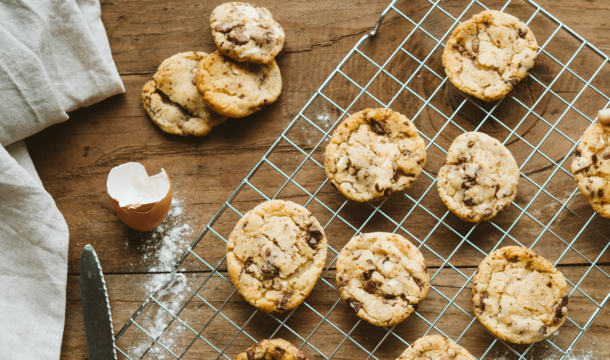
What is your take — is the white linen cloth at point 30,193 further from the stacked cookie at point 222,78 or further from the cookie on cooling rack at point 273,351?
the cookie on cooling rack at point 273,351

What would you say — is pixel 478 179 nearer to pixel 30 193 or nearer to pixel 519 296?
pixel 519 296

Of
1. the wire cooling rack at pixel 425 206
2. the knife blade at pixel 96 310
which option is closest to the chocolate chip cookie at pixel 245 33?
the wire cooling rack at pixel 425 206

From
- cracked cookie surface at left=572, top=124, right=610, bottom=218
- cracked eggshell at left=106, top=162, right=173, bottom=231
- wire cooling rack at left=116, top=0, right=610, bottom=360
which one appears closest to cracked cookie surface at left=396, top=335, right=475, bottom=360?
wire cooling rack at left=116, top=0, right=610, bottom=360

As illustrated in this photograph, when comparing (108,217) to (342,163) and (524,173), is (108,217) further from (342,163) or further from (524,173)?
(524,173)

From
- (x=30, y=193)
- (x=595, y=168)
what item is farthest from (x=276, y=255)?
(x=595, y=168)

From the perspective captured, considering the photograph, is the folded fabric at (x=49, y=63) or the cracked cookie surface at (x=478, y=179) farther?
the folded fabric at (x=49, y=63)
